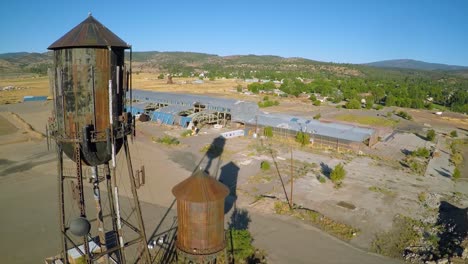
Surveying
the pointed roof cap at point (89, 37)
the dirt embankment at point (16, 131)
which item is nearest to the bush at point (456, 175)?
the pointed roof cap at point (89, 37)

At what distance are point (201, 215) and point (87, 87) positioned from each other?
668 cm

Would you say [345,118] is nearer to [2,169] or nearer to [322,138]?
[322,138]

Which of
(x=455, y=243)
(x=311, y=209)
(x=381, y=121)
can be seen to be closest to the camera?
(x=455, y=243)

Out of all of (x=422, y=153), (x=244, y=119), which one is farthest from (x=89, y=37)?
(x=422, y=153)

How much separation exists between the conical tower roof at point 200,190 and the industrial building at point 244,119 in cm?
2995

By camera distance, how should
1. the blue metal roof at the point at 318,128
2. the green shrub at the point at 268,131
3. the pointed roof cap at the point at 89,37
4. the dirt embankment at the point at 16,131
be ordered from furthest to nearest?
the green shrub at the point at 268,131, the dirt embankment at the point at 16,131, the blue metal roof at the point at 318,128, the pointed roof cap at the point at 89,37

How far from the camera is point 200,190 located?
13922 millimetres

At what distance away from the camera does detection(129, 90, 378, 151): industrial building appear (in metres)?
42.2

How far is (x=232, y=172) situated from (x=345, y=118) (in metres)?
40.1

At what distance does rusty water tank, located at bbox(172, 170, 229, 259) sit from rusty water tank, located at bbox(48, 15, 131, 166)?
3.63 meters

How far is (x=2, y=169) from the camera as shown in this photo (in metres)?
31.8

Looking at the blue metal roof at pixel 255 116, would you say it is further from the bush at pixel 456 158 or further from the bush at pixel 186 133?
the bush at pixel 456 158

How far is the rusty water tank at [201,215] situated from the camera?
13.8 meters

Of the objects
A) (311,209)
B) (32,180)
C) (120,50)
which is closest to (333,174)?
(311,209)
